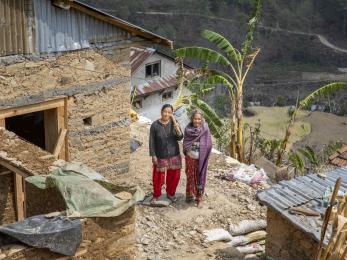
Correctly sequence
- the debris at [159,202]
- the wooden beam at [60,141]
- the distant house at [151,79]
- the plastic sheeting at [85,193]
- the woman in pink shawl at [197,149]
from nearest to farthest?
the plastic sheeting at [85,193], the woman in pink shawl at [197,149], the wooden beam at [60,141], the debris at [159,202], the distant house at [151,79]

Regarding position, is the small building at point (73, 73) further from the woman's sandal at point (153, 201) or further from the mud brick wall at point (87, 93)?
the woman's sandal at point (153, 201)

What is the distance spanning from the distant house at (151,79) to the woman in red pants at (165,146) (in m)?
14.4

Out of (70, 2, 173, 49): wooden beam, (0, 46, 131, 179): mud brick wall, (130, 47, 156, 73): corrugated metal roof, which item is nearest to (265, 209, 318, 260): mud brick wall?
(0, 46, 131, 179): mud brick wall

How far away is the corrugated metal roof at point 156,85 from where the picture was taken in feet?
75.9

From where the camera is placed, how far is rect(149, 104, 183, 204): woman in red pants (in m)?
8.00

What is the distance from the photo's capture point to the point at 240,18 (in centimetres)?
4441

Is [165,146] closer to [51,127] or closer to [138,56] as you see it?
[51,127]

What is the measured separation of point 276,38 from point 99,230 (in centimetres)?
4330

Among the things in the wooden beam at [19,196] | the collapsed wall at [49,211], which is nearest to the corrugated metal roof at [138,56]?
the wooden beam at [19,196]

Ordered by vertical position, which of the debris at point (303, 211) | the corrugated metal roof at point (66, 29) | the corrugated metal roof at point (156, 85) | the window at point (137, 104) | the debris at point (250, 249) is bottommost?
the window at point (137, 104)

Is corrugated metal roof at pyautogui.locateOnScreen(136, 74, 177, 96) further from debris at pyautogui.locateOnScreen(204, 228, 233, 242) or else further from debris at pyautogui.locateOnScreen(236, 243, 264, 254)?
debris at pyautogui.locateOnScreen(236, 243, 264, 254)

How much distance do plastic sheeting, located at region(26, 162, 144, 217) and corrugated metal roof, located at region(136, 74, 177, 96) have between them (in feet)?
55.1

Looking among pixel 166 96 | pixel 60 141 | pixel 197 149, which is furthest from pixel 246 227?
pixel 166 96

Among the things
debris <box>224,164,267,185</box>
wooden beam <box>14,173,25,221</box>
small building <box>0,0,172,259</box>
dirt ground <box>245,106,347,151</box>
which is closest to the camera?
small building <box>0,0,172,259</box>
